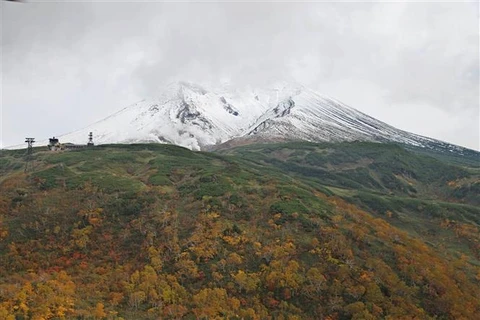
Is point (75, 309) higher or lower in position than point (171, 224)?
lower

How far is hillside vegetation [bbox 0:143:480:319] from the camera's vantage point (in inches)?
2126

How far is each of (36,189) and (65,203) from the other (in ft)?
32.5

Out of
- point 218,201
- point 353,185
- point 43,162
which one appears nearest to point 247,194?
point 218,201

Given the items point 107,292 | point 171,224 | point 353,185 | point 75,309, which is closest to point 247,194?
point 171,224

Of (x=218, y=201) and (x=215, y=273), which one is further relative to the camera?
(x=218, y=201)

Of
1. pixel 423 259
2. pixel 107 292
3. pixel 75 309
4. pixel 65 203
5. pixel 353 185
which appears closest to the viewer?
pixel 75 309

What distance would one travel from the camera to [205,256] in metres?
63.8

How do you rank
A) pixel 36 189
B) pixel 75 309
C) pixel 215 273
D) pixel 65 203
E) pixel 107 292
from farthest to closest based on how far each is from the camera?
pixel 36 189, pixel 65 203, pixel 215 273, pixel 107 292, pixel 75 309

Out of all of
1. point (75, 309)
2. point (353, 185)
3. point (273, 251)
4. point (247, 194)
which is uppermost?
point (353, 185)

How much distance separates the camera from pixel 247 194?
294 ft

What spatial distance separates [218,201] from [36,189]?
3469 cm

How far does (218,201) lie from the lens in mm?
82375

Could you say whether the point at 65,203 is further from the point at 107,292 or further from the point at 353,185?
the point at 353,185

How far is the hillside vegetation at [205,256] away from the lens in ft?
177
